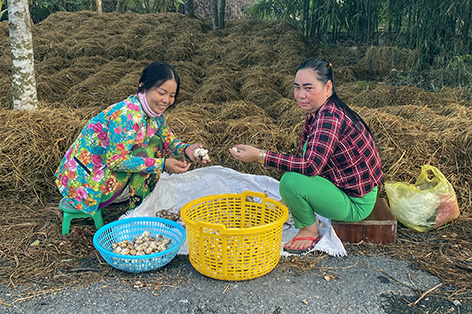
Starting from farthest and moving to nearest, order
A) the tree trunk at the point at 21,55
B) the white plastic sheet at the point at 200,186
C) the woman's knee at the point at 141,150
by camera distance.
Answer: the tree trunk at the point at 21,55
the white plastic sheet at the point at 200,186
the woman's knee at the point at 141,150

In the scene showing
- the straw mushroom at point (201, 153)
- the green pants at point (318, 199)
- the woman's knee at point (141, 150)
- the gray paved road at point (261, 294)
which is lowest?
the gray paved road at point (261, 294)

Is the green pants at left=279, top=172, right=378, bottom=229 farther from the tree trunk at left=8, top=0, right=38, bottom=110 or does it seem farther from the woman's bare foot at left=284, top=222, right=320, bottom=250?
the tree trunk at left=8, top=0, right=38, bottom=110

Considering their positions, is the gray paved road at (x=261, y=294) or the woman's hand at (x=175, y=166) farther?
the woman's hand at (x=175, y=166)

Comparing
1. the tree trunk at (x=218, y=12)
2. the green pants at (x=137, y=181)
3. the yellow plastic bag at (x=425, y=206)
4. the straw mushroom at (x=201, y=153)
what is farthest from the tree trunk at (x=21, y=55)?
the tree trunk at (x=218, y=12)

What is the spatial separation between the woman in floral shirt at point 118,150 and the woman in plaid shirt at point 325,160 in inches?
20.3

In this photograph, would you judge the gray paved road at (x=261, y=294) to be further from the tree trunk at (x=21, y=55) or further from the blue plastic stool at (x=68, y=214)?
the tree trunk at (x=21, y=55)

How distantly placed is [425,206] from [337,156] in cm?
70

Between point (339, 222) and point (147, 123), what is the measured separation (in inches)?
48.2

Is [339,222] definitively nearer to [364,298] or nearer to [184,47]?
[364,298]

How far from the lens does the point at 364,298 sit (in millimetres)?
1791

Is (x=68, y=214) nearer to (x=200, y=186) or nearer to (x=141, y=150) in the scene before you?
(x=141, y=150)

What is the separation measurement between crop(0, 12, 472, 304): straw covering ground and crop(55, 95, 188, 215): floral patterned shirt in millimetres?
258

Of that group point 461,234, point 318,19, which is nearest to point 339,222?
point 461,234

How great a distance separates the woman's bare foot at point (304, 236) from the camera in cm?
217
